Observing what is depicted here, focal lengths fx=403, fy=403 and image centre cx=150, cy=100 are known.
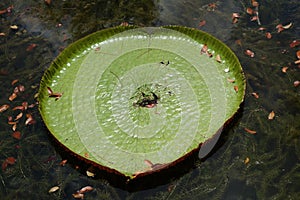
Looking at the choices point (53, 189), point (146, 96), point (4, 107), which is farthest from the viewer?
point (4, 107)

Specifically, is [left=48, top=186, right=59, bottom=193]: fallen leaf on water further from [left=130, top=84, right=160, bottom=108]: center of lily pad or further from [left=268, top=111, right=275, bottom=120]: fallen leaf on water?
[left=268, top=111, right=275, bottom=120]: fallen leaf on water

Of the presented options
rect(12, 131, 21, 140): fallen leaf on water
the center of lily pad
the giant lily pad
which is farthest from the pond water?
the center of lily pad

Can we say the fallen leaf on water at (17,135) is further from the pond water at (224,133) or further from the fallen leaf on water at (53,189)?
the fallen leaf on water at (53,189)

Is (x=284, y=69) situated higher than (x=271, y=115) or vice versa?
(x=284, y=69)

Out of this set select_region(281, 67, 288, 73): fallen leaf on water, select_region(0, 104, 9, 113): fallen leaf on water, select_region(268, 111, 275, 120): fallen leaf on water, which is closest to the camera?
select_region(268, 111, 275, 120): fallen leaf on water

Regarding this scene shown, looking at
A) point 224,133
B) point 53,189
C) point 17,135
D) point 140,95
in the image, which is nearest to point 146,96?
point 140,95

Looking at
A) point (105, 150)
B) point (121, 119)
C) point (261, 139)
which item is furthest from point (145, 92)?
point (261, 139)

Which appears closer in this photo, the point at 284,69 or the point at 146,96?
the point at 146,96

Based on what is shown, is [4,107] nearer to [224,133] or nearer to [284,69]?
[224,133]
